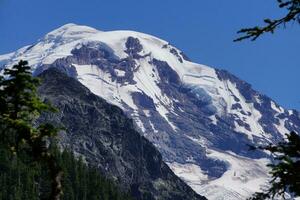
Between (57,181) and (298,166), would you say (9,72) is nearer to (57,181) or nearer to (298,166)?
(57,181)

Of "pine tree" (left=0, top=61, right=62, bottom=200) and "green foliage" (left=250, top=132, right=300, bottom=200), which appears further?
"pine tree" (left=0, top=61, right=62, bottom=200)

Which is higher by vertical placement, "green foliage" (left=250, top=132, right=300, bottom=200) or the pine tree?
the pine tree

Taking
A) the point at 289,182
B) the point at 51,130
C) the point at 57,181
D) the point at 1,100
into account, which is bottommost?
the point at 289,182

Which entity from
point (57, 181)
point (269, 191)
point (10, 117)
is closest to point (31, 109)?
point (10, 117)

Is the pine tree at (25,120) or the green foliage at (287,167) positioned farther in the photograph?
the pine tree at (25,120)

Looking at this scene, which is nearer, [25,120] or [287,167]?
[287,167]

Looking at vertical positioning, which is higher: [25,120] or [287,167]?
[25,120]

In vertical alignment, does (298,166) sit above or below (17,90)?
below

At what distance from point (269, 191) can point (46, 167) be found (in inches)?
247

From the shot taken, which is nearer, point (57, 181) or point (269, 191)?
point (269, 191)

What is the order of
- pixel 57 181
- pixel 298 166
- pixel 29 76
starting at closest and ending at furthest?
1. pixel 298 166
2. pixel 57 181
3. pixel 29 76

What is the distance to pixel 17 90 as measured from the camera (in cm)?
2081

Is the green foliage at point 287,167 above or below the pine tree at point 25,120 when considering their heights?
below

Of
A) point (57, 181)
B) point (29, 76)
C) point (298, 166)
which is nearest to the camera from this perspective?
point (298, 166)
